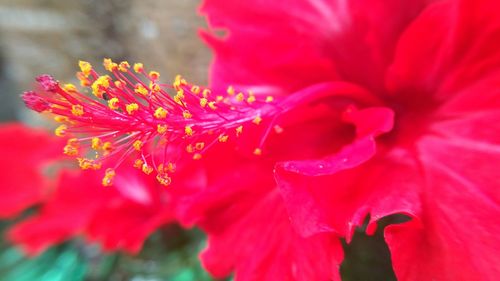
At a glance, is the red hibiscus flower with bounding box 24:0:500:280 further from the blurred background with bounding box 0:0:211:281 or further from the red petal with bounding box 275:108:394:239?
the blurred background with bounding box 0:0:211:281

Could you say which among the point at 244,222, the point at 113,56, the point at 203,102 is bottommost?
the point at 244,222

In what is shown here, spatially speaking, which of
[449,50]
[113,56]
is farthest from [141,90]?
[113,56]

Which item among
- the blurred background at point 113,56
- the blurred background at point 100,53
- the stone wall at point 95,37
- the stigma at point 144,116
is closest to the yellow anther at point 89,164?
the stigma at point 144,116

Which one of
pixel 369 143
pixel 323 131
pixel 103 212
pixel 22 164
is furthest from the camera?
pixel 22 164

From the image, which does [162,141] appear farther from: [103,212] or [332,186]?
[103,212]

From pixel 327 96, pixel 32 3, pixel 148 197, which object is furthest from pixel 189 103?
pixel 32 3

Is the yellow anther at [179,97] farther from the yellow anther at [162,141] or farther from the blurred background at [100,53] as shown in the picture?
the blurred background at [100,53]

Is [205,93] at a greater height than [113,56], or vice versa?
[113,56]

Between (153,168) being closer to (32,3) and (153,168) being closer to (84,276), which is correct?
(84,276)
